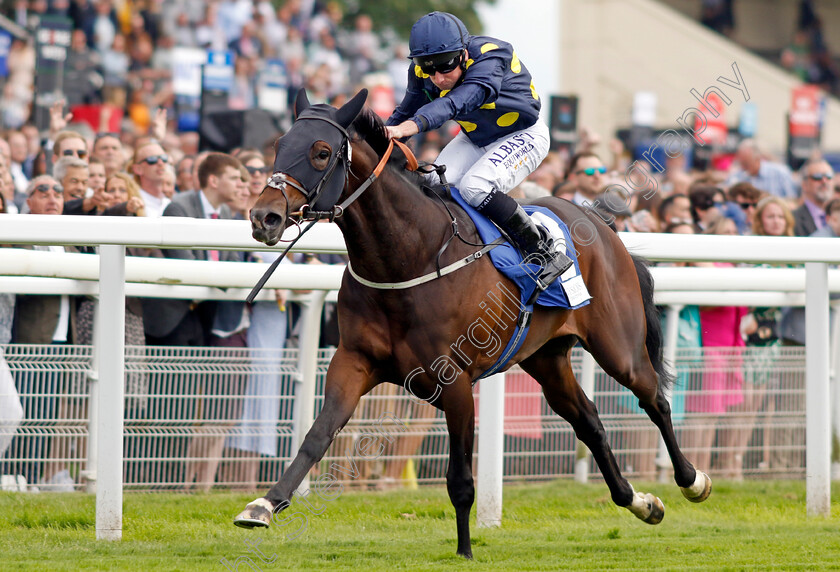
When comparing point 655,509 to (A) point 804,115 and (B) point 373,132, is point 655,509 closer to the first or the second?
(B) point 373,132

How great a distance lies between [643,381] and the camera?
18.7 ft

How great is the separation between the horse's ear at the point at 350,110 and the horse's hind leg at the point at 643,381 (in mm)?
1829

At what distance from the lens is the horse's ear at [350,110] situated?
14.1 feet

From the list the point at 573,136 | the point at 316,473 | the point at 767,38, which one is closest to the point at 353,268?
the point at 316,473

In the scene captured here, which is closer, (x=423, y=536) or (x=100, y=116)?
(x=423, y=536)

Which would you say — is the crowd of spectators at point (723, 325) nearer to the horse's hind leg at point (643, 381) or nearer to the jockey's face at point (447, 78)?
the horse's hind leg at point (643, 381)

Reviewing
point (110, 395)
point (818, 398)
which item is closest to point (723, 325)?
point (818, 398)

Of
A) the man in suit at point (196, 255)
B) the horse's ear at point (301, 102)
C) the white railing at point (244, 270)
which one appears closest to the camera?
the horse's ear at point (301, 102)

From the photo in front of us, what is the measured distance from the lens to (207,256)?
649cm

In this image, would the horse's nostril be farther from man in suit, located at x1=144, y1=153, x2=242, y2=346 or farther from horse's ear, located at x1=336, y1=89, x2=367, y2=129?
man in suit, located at x1=144, y1=153, x2=242, y2=346

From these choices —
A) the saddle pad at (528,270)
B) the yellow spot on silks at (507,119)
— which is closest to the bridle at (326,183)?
the saddle pad at (528,270)

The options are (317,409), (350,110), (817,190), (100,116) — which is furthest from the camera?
(100,116)

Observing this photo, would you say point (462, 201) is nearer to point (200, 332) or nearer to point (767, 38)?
point (200, 332)

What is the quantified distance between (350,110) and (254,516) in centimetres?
148
